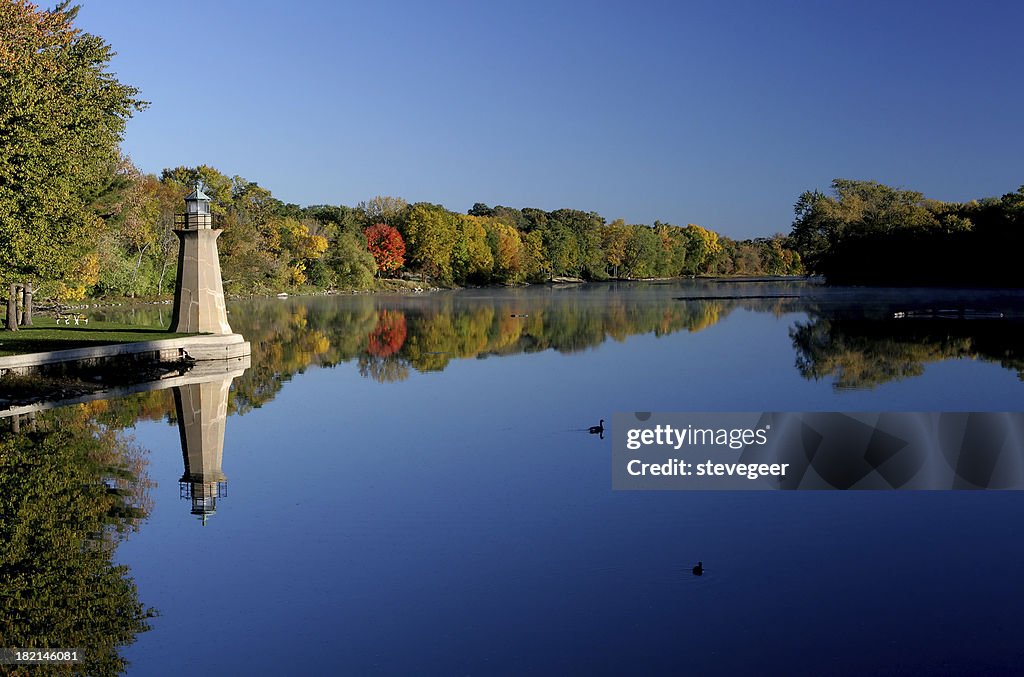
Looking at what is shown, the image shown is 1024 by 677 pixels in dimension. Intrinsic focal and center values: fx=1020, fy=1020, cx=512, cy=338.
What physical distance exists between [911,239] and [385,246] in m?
56.9

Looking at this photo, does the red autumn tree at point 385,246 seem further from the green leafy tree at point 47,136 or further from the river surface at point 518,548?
the river surface at point 518,548

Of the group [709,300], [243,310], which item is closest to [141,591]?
[243,310]

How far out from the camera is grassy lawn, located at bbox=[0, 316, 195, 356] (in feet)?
93.4

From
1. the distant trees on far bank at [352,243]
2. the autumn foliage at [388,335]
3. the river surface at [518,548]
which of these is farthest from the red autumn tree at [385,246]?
the river surface at [518,548]

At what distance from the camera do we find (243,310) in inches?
2625

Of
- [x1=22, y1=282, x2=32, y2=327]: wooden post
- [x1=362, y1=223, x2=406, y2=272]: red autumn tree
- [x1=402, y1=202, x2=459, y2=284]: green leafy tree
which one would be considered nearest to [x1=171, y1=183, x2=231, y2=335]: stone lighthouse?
[x1=22, y1=282, x2=32, y2=327]: wooden post

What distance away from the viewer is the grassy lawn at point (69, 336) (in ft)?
93.4

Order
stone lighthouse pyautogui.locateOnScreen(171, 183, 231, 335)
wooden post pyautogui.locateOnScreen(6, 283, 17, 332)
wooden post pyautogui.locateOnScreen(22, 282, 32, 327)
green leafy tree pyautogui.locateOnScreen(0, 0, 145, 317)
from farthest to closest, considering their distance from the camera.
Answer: wooden post pyautogui.locateOnScreen(22, 282, 32, 327) < wooden post pyautogui.locateOnScreen(6, 283, 17, 332) < stone lighthouse pyautogui.locateOnScreen(171, 183, 231, 335) < green leafy tree pyautogui.locateOnScreen(0, 0, 145, 317)

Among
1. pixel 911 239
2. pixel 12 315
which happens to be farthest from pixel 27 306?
pixel 911 239

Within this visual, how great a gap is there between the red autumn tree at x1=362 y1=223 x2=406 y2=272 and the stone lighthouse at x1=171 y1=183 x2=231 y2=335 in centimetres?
8343

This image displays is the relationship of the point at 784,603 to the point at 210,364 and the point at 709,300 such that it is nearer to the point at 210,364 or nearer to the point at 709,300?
the point at 210,364

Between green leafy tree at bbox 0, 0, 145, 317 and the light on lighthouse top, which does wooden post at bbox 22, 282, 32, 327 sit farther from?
the light on lighthouse top

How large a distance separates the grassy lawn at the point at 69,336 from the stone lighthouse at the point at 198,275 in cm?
86

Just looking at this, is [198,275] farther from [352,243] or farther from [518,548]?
[352,243]
